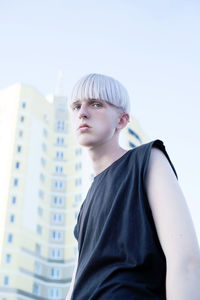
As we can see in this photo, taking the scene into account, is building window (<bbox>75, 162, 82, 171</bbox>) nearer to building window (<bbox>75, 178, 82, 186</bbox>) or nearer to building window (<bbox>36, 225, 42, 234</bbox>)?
building window (<bbox>75, 178, 82, 186</bbox>)

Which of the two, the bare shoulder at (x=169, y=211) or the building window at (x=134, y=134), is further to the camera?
the building window at (x=134, y=134)

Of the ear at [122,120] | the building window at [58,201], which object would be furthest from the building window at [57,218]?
the ear at [122,120]

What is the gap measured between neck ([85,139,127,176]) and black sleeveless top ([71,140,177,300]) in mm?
89

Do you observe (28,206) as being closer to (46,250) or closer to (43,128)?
(46,250)

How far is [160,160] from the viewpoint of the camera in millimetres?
1213

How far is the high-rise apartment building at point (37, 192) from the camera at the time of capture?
3061 centimetres

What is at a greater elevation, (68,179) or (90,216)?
(68,179)

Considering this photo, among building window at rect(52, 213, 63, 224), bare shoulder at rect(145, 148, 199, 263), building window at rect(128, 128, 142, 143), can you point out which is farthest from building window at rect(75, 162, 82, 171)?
bare shoulder at rect(145, 148, 199, 263)

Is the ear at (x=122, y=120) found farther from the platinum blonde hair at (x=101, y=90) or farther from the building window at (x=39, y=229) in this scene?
the building window at (x=39, y=229)

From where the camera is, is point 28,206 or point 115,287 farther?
point 28,206

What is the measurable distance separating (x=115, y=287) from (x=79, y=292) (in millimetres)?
174

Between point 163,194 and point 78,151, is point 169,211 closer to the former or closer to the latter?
point 163,194

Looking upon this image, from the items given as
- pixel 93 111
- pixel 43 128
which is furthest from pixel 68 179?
pixel 93 111

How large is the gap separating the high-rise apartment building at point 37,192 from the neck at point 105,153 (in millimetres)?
29539
